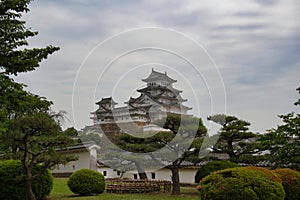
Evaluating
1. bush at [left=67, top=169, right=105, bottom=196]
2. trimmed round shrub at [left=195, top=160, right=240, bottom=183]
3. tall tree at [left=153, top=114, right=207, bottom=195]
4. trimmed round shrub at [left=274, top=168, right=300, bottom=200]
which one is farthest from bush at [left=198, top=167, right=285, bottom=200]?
bush at [left=67, top=169, right=105, bottom=196]

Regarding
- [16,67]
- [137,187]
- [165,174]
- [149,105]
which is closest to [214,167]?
[137,187]

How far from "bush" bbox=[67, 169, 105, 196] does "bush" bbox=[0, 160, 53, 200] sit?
214cm

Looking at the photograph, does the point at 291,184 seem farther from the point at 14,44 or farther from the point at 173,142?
the point at 14,44

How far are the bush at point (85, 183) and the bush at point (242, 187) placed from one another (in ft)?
21.6

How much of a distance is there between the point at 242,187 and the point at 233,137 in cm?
825

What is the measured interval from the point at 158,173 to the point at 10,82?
13172 mm

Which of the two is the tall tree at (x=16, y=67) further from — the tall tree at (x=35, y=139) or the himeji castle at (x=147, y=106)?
the himeji castle at (x=147, y=106)

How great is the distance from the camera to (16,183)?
36.2 feet

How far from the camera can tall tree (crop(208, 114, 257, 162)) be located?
1561 cm

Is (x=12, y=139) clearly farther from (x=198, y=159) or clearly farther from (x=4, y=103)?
(x=198, y=159)

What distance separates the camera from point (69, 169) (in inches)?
901

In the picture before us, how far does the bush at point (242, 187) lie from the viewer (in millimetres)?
7715

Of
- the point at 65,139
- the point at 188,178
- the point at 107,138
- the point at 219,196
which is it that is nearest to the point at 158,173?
the point at 188,178

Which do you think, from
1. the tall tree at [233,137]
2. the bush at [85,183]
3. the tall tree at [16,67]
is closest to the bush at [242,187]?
the tall tree at [16,67]
